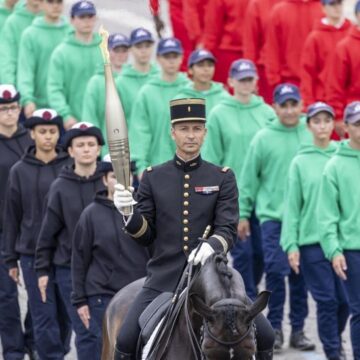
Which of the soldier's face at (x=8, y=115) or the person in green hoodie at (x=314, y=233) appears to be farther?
the soldier's face at (x=8, y=115)

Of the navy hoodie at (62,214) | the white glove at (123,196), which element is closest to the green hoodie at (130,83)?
the navy hoodie at (62,214)

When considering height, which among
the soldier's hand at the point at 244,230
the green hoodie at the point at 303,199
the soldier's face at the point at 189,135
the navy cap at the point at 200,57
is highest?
the navy cap at the point at 200,57

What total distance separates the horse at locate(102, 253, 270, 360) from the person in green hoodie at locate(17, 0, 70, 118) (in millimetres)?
10495

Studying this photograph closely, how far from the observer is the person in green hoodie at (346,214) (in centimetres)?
1700

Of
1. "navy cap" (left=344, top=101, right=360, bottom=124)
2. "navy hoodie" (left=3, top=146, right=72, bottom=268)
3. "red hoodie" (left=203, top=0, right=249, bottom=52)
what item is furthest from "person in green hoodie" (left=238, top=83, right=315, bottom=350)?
"red hoodie" (left=203, top=0, right=249, bottom=52)

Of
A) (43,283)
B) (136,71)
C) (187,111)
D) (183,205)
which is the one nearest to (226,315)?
(183,205)

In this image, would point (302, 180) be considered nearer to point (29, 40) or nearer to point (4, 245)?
point (4, 245)

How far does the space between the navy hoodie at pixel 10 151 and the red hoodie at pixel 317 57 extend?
3.41 metres

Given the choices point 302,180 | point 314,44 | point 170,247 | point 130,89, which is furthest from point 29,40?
point 170,247

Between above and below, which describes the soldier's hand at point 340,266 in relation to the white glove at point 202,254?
below

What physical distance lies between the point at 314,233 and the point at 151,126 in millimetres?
3274

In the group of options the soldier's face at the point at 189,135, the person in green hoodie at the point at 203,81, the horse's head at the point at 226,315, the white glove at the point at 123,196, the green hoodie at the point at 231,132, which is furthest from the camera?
the person in green hoodie at the point at 203,81

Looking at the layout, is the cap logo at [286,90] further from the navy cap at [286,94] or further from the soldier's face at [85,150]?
the soldier's face at [85,150]

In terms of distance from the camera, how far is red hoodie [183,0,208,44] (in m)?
24.6
